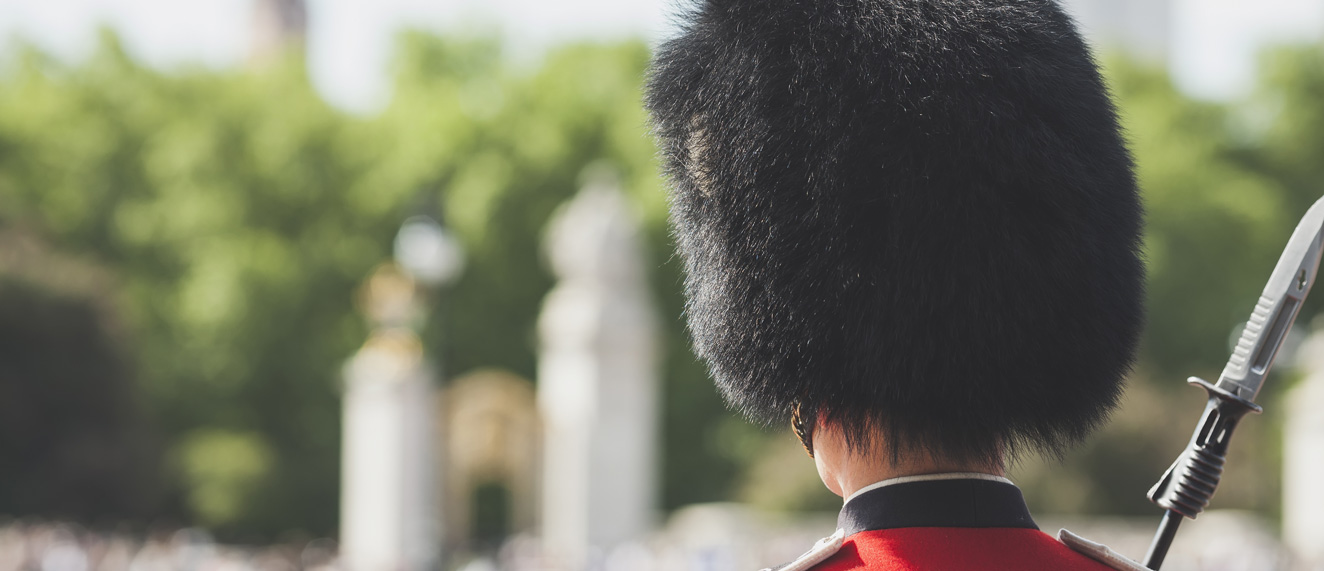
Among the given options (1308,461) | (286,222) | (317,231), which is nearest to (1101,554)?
(1308,461)

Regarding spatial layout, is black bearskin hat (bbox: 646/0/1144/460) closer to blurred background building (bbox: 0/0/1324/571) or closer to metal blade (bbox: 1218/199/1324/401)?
metal blade (bbox: 1218/199/1324/401)

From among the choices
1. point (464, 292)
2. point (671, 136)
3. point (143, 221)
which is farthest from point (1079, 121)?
point (143, 221)

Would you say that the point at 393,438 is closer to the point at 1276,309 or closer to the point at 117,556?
the point at 117,556

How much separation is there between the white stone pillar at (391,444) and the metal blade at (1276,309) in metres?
19.2

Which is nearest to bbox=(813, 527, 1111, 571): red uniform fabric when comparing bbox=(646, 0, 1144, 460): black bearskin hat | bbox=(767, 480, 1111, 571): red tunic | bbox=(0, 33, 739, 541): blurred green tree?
bbox=(767, 480, 1111, 571): red tunic

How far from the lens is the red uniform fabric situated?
2572 millimetres

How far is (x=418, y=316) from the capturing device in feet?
74.6

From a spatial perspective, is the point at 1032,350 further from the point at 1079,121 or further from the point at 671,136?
the point at 671,136

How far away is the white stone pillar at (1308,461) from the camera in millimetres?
24344

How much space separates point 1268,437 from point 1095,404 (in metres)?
34.1

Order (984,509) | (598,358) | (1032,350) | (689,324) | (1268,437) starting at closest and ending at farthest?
1. (984,509)
2. (1032,350)
3. (689,324)
4. (598,358)
5. (1268,437)

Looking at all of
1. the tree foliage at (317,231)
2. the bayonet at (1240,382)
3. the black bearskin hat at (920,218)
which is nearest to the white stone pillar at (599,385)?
the tree foliage at (317,231)

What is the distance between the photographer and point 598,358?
858 inches

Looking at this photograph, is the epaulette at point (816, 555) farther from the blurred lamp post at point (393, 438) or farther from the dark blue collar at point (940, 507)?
the blurred lamp post at point (393, 438)
